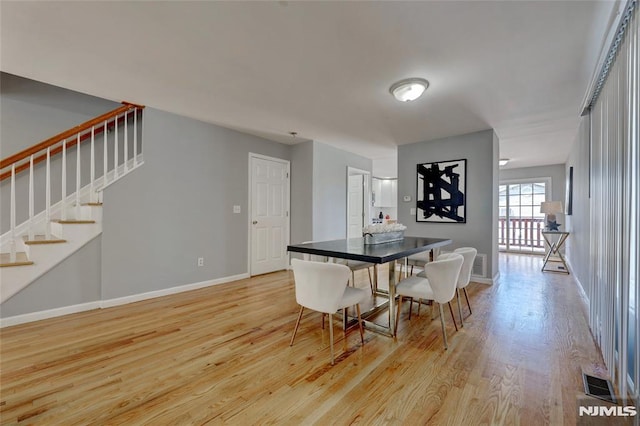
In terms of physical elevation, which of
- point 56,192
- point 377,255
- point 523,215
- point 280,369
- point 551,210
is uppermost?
point 56,192

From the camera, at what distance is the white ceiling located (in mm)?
1751

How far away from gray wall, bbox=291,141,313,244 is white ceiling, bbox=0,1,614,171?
1379 millimetres

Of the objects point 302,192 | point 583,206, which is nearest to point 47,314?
point 302,192

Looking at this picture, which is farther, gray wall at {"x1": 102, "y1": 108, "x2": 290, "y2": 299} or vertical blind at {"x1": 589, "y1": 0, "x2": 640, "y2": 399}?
gray wall at {"x1": 102, "y1": 108, "x2": 290, "y2": 299}

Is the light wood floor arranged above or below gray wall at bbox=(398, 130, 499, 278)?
below

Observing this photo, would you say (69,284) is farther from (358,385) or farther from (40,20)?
(358,385)

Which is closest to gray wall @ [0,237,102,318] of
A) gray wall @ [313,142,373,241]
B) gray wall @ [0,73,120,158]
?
gray wall @ [0,73,120,158]

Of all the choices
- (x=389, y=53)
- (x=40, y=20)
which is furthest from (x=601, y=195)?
(x=40, y=20)

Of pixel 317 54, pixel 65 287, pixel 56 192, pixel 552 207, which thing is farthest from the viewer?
pixel 552 207

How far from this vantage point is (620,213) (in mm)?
1668

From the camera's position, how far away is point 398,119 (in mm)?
3709

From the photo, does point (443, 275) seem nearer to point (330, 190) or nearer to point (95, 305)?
point (330, 190)

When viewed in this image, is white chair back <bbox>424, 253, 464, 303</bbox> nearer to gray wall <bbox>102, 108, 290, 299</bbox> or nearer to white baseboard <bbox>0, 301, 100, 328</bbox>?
gray wall <bbox>102, 108, 290, 299</bbox>
